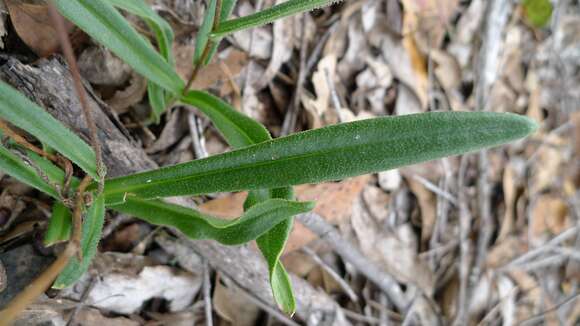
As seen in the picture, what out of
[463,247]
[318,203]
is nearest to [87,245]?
Result: [318,203]

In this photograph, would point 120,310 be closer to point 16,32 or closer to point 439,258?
point 16,32

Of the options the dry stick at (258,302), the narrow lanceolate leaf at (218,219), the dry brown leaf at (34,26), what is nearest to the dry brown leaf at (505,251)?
the dry stick at (258,302)

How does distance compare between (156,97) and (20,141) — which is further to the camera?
(156,97)

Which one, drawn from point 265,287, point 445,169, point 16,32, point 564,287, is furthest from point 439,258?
point 16,32

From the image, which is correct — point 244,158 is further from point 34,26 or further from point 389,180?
point 389,180

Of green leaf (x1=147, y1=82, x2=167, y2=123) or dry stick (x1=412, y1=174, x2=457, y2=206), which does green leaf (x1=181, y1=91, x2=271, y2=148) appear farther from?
dry stick (x1=412, y1=174, x2=457, y2=206)
